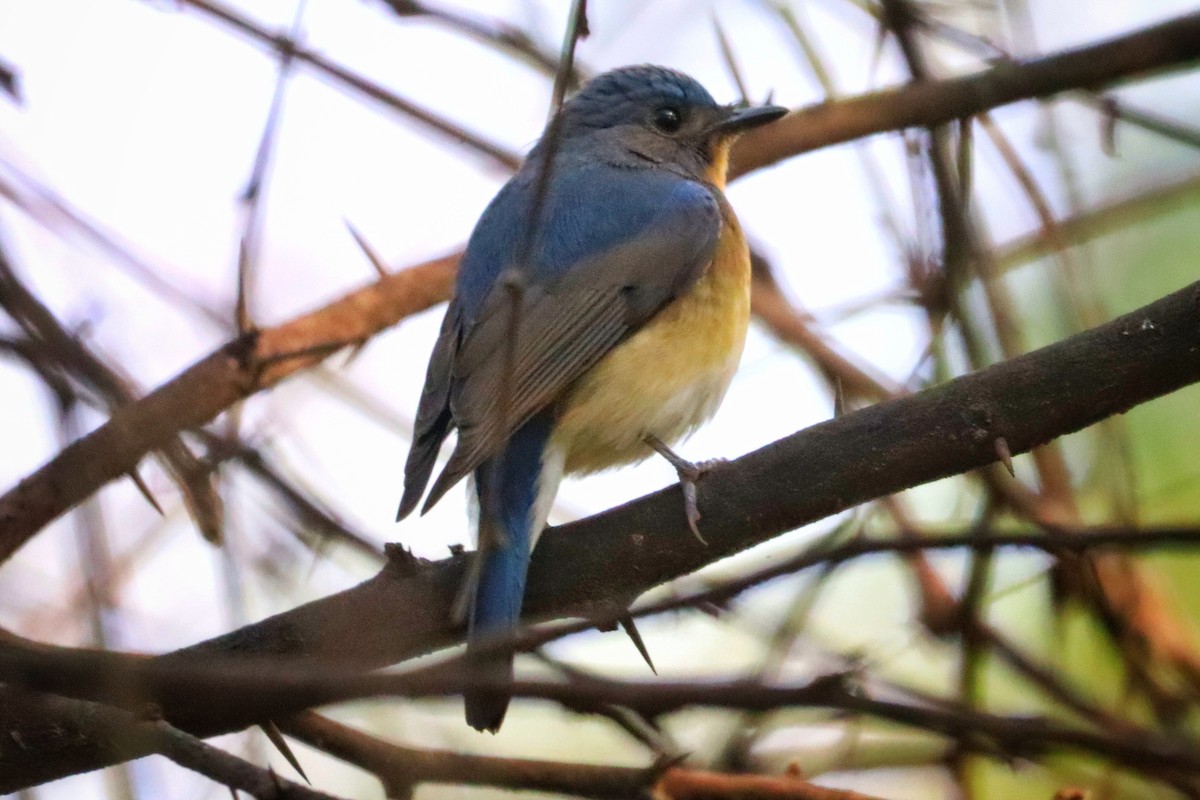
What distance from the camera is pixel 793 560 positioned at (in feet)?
5.12

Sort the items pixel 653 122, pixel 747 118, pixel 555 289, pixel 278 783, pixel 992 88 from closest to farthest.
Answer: pixel 278 783 → pixel 555 289 → pixel 992 88 → pixel 747 118 → pixel 653 122

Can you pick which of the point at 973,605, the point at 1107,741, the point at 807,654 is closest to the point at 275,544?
the point at 807,654

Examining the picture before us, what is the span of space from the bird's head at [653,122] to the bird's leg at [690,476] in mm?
1377

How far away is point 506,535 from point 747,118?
76.7 inches

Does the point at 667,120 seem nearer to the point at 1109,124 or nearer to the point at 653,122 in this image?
the point at 653,122

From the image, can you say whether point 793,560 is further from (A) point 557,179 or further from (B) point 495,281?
(A) point 557,179

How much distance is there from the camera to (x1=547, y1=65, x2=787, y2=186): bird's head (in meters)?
4.78

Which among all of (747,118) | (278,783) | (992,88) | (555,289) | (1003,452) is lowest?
(278,783)

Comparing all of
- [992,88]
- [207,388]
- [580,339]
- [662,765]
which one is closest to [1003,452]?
[662,765]

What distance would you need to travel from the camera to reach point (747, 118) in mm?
4594

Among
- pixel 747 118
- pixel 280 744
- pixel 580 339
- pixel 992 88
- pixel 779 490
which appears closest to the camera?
pixel 280 744

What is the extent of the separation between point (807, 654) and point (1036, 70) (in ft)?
6.20

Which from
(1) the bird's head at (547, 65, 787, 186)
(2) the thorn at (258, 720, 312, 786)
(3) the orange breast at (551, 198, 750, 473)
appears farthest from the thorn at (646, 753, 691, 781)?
(1) the bird's head at (547, 65, 787, 186)

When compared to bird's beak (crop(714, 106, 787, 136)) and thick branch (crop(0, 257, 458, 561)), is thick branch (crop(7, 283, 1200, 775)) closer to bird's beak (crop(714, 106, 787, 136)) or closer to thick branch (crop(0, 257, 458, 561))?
thick branch (crop(0, 257, 458, 561))
